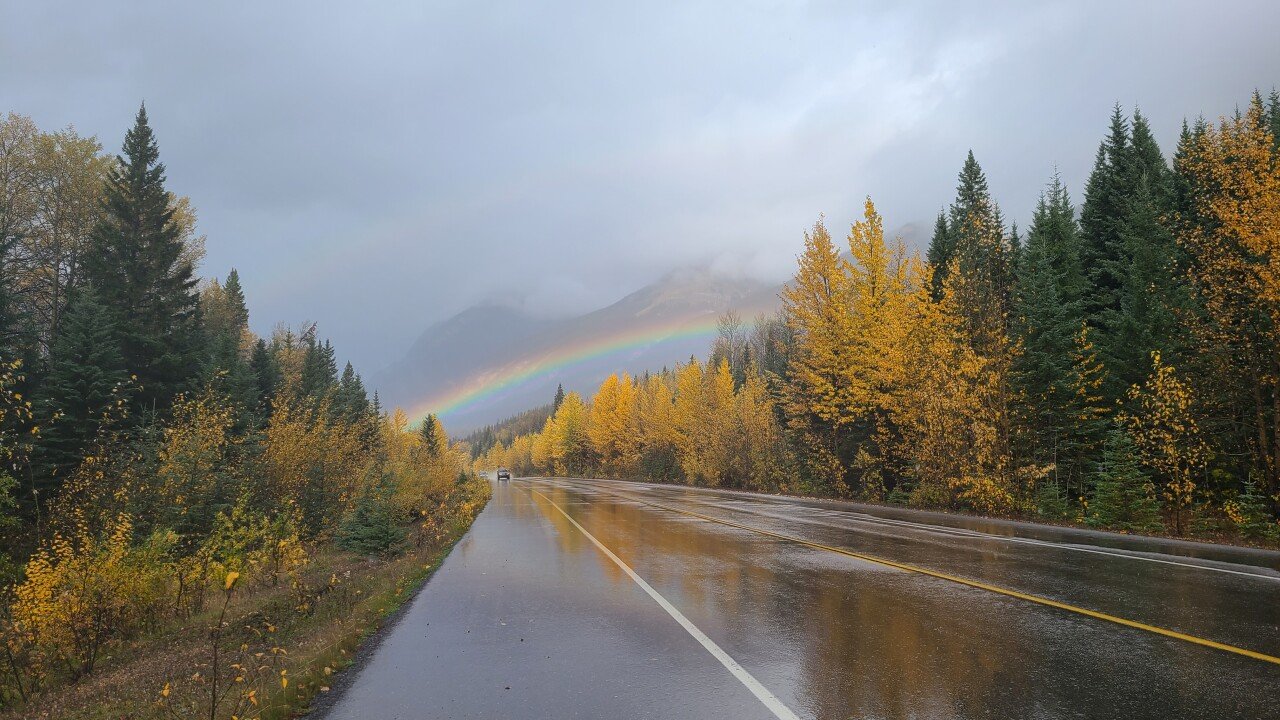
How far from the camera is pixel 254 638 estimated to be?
866 centimetres

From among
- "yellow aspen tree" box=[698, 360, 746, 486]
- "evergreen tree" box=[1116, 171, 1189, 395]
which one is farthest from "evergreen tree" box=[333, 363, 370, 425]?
"evergreen tree" box=[1116, 171, 1189, 395]

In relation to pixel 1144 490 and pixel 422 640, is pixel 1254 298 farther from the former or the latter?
pixel 422 640

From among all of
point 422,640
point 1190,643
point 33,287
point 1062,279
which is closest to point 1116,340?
point 1062,279

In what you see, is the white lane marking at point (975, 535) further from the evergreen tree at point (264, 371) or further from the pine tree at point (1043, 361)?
the evergreen tree at point (264, 371)

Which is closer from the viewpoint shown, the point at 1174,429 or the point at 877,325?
the point at 1174,429

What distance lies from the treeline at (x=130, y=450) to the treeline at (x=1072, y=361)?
17544mm

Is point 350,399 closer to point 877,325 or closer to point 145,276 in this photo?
point 145,276

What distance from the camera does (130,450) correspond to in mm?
14695

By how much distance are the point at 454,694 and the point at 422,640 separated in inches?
78.4

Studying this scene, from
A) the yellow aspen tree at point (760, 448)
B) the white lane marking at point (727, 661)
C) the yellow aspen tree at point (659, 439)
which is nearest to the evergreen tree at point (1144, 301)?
the yellow aspen tree at point (760, 448)

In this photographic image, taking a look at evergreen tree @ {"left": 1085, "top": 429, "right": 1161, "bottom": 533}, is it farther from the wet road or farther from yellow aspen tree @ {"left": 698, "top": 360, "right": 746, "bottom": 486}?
yellow aspen tree @ {"left": 698, "top": 360, "right": 746, "bottom": 486}

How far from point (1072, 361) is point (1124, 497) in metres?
10.3

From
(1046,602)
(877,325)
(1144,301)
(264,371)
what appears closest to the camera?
(1046,602)

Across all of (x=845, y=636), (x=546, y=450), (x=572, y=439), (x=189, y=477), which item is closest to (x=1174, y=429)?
(x=845, y=636)
